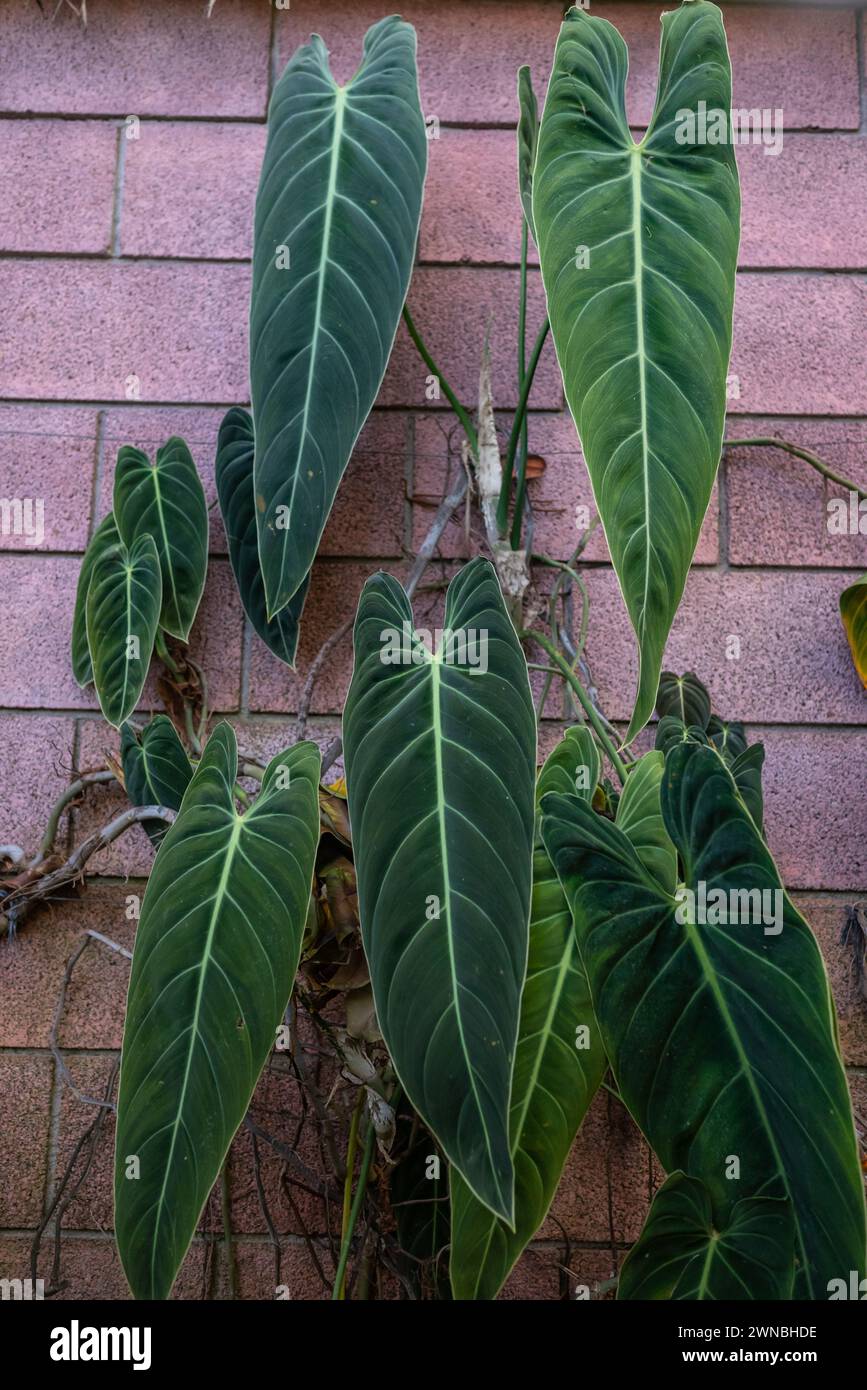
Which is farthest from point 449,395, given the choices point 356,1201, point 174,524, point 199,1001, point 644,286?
point 356,1201

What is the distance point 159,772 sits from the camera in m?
1.33

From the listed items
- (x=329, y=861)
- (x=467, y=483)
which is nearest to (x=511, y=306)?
(x=467, y=483)

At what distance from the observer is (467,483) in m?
1.59

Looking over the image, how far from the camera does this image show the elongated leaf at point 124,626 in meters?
1.44

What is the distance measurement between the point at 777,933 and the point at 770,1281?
0.27 metres

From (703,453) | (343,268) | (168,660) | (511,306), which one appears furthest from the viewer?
(511,306)

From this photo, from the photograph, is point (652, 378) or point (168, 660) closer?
point (652, 378)

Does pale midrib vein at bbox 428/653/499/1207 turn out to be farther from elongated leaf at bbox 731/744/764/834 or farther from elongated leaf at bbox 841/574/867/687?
elongated leaf at bbox 841/574/867/687

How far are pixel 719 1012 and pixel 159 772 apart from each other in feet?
2.55

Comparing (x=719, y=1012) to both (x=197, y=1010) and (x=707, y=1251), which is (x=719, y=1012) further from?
(x=197, y=1010)

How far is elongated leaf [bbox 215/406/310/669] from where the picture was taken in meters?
1.49

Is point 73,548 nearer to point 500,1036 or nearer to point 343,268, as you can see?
point 343,268

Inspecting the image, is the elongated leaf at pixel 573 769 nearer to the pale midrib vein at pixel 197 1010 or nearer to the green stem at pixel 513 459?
the pale midrib vein at pixel 197 1010

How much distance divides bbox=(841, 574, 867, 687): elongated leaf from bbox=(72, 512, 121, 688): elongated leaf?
109 centimetres
